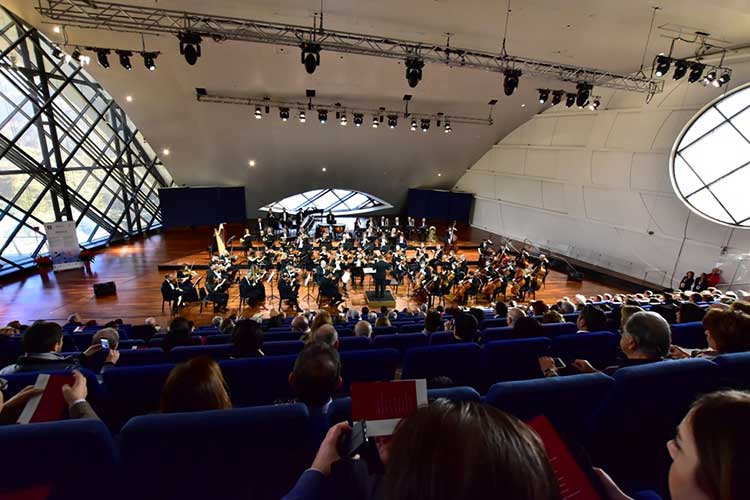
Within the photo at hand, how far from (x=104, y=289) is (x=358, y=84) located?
10.7 metres

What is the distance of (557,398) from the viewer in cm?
189

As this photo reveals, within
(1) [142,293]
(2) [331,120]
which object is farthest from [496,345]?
(2) [331,120]

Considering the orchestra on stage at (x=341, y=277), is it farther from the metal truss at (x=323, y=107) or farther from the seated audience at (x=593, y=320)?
the seated audience at (x=593, y=320)

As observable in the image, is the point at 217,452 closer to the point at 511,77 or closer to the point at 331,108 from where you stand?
the point at 511,77

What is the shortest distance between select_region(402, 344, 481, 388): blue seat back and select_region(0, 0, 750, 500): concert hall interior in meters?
0.03

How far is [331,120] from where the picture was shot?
16.1m

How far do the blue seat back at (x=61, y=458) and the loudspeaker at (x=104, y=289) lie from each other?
35.4ft

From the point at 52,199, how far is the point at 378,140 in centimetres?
Result: 1342

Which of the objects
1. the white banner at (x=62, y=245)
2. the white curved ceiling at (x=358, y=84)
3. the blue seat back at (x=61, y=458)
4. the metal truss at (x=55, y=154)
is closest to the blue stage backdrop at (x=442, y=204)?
the white curved ceiling at (x=358, y=84)

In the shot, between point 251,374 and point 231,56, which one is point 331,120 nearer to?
point 231,56

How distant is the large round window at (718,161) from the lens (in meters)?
9.41

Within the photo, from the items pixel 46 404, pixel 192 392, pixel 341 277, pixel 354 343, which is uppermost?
pixel 192 392

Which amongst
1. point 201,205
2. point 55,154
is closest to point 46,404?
point 55,154

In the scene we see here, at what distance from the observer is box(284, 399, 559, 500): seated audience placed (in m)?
0.57
